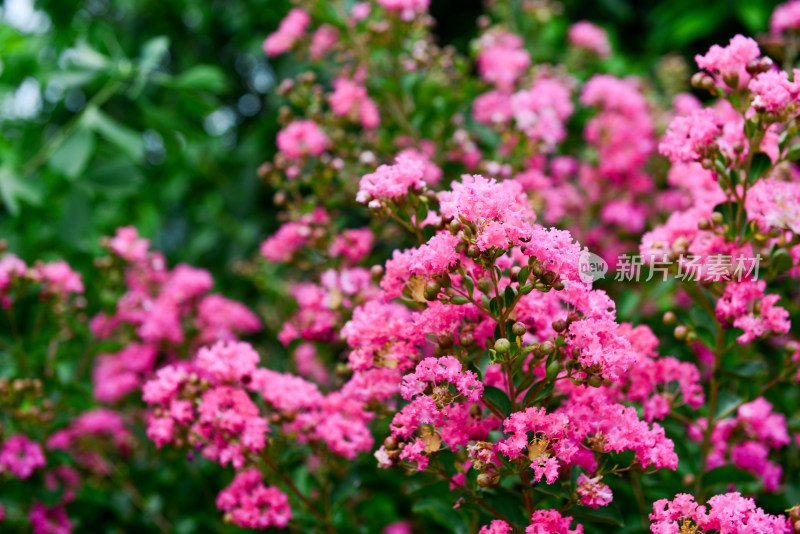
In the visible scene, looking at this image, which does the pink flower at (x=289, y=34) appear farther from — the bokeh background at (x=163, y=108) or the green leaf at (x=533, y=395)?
the green leaf at (x=533, y=395)

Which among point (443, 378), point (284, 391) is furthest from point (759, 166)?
point (284, 391)

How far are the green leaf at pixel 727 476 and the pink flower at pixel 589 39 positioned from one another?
2.00 metres

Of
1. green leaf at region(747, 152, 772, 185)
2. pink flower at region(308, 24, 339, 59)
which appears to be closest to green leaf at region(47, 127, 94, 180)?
pink flower at region(308, 24, 339, 59)

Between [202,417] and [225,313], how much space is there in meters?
0.94

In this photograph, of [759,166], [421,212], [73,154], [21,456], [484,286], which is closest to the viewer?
[484,286]

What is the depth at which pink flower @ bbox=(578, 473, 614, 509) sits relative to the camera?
1.16 m

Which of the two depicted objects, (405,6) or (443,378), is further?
(405,6)

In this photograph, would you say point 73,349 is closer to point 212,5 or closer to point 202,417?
point 202,417

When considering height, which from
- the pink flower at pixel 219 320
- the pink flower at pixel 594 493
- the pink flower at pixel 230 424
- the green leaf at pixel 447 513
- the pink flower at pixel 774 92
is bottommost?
the pink flower at pixel 219 320

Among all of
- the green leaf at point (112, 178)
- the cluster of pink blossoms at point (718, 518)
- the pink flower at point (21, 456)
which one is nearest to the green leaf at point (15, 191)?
the green leaf at point (112, 178)

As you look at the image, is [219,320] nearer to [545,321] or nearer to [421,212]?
[421,212]

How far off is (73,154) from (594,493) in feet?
6.36

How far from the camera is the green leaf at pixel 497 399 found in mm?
1221

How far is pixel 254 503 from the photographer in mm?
1515
